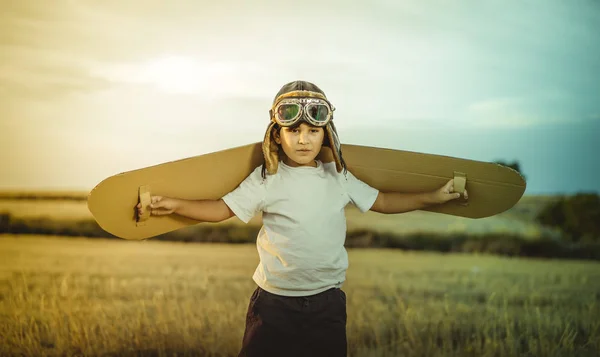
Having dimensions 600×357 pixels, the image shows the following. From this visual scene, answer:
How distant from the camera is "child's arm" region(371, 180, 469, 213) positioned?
2.13 metres

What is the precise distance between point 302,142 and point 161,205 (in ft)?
1.66

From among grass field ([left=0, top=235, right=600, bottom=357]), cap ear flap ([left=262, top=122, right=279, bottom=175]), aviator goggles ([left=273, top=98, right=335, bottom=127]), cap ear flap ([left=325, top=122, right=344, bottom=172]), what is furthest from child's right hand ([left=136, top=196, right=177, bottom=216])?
grass field ([left=0, top=235, right=600, bottom=357])

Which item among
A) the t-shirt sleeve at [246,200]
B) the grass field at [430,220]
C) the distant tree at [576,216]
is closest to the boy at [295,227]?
the t-shirt sleeve at [246,200]

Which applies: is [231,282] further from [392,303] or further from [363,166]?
[363,166]

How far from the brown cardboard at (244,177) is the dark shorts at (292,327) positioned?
1.45ft

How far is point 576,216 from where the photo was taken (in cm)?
371

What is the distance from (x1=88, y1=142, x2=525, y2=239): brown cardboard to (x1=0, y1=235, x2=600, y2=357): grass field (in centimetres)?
110

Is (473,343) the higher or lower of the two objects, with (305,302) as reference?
lower

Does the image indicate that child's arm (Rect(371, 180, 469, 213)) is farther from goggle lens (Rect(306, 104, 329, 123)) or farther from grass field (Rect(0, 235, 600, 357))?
grass field (Rect(0, 235, 600, 357))

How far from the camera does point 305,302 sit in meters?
1.94

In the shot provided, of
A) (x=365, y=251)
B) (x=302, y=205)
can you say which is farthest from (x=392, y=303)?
(x=302, y=205)

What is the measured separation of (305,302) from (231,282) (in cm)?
147

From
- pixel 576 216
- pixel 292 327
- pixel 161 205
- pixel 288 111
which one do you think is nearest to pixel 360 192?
pixel 288 111

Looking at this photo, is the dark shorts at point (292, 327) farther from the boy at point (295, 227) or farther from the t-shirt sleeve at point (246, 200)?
the t-shirt sleeve at point (246, 200)
